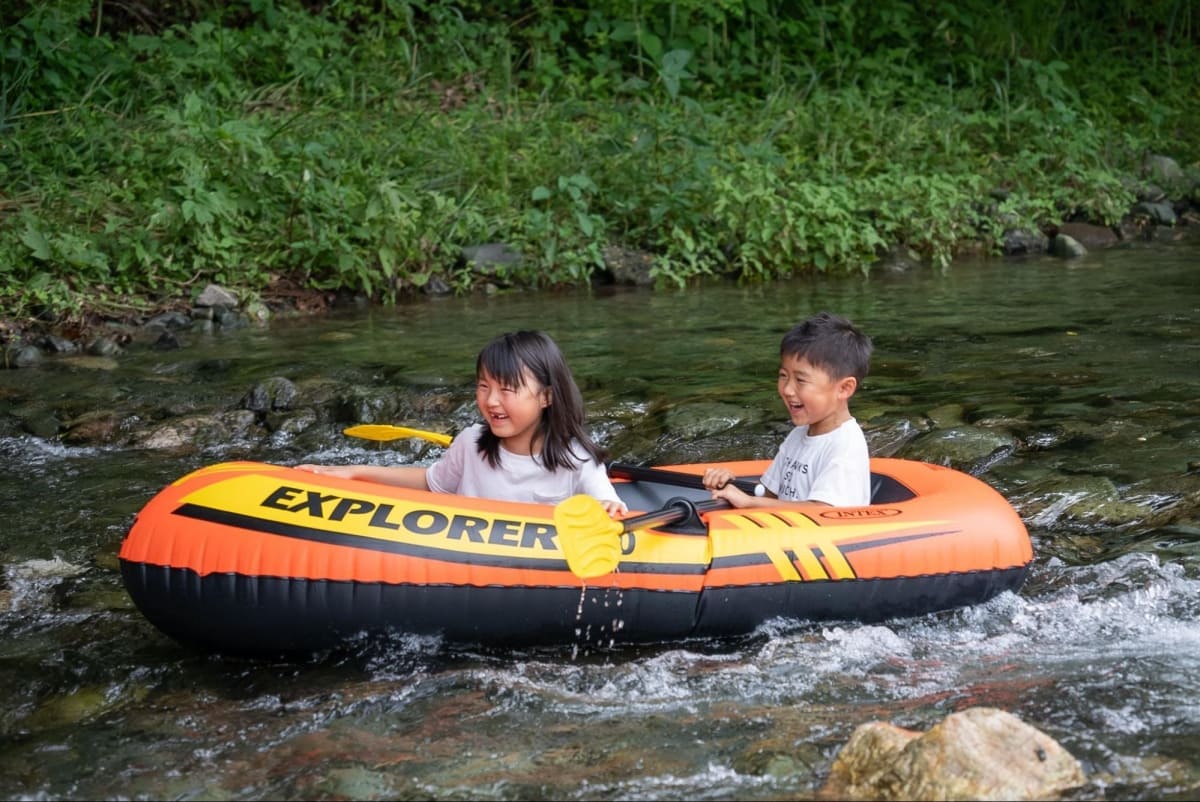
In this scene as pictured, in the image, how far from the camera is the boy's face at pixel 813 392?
11.9 feet

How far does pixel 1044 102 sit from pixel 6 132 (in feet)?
26.0

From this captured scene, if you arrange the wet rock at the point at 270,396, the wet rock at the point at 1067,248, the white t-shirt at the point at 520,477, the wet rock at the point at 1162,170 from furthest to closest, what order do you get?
the wet rock at the point at 1162,170, the wet rock at the point at 1067,248, the wet rock at the point at 270,396, the white t-shirt at the point at 520,477

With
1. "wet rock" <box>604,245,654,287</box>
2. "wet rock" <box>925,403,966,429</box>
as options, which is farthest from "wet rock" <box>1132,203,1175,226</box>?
"wet rock" <box>925,403,966,429</box>

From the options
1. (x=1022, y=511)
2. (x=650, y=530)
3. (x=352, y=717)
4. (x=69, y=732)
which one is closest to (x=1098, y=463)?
(x=1022, y=511)

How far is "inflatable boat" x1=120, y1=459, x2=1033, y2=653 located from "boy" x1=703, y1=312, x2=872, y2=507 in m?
0.16

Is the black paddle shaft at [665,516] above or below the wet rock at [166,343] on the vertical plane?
above

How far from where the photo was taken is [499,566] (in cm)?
323

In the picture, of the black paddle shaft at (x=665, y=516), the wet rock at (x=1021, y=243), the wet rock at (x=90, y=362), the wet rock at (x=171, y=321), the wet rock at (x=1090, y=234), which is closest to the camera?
the black paddle shaft at (x=665, y=516)

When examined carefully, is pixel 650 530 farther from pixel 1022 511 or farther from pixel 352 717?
pixel 1022 511

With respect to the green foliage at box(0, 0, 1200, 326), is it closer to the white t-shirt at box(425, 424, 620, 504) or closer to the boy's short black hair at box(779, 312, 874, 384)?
the white t-shirt at box(425, 424, 620, 504)

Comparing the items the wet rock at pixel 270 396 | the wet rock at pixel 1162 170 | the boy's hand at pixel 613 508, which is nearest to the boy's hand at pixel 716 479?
the boy's hand at pixel 613 508

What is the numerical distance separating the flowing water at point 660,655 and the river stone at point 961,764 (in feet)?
0.30

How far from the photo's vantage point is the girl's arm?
12.2 feet

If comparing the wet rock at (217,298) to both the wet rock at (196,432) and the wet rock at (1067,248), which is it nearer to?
the wet rock at (196,432)
